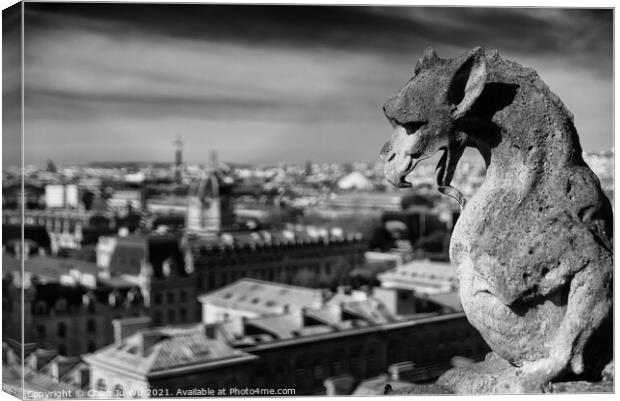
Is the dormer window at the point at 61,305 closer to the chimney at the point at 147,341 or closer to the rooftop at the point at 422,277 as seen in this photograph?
the chimney at the point at 147,341

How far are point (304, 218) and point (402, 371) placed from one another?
23117 millimetres

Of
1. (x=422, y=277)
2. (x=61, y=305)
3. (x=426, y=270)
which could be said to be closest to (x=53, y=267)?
(x=61, y=305)

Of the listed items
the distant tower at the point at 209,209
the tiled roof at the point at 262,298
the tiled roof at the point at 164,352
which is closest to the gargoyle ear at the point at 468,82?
the tiled roof at the point at 164,352

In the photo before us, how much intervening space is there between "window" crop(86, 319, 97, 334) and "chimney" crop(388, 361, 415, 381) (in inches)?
281

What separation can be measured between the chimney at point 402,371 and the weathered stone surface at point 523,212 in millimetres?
13073

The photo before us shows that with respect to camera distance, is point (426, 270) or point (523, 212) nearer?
point (523, 212)

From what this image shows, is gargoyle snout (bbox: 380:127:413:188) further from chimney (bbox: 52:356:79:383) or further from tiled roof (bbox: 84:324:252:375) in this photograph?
tiled roof (bbox: 84:324:252:375)

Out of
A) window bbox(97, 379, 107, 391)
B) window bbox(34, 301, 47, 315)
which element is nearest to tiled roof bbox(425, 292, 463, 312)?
window bbox(34, 301, 47, 315)

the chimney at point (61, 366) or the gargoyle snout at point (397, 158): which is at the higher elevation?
the gargoyle snout at point (397, 158)

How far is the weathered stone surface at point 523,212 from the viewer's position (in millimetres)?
2293

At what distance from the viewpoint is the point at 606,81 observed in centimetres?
725

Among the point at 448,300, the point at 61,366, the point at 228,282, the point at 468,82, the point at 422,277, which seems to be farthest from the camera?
the point at 228,282

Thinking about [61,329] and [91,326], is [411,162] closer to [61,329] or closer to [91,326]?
[61,329]

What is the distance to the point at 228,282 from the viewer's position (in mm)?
29469
